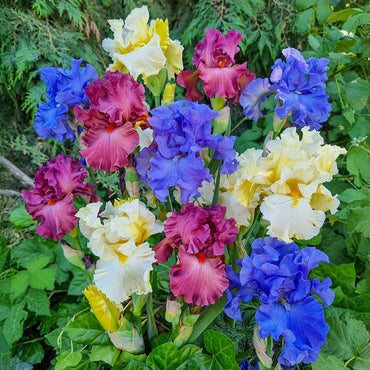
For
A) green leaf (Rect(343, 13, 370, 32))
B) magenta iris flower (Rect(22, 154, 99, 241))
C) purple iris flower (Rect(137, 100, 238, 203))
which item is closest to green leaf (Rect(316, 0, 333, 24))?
green leaf (Rect(343, 13, 370, 32))

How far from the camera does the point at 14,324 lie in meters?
0.93

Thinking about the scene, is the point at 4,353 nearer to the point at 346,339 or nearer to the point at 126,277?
the point at 126,277

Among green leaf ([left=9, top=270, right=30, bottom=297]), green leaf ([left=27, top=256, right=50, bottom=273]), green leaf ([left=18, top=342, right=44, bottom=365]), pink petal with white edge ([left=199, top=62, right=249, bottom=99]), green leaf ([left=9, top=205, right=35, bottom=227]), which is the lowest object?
green leaf ([left=18, top=342, right=44, bottom=365])

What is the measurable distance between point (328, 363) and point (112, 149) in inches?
18.8

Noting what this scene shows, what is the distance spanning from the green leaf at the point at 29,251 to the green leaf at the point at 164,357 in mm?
617

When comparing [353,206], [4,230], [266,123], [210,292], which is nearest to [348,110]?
[266,123]

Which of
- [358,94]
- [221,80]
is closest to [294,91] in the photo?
[221,80]

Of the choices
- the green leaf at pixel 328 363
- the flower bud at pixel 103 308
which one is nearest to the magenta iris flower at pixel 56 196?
the flower bud at pixel 103 308

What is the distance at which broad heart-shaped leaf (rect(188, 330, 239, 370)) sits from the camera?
1.83ft

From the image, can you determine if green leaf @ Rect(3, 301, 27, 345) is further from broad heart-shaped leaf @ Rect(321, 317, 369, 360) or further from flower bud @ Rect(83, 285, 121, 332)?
broad heart-shaped leaf @ Rect(321, 317, 369, 360)

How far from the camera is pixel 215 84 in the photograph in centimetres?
54

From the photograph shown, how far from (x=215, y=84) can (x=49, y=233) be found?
335 millimetres

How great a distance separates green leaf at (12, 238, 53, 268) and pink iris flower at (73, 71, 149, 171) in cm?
69

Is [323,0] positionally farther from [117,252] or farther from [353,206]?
[117,252]
